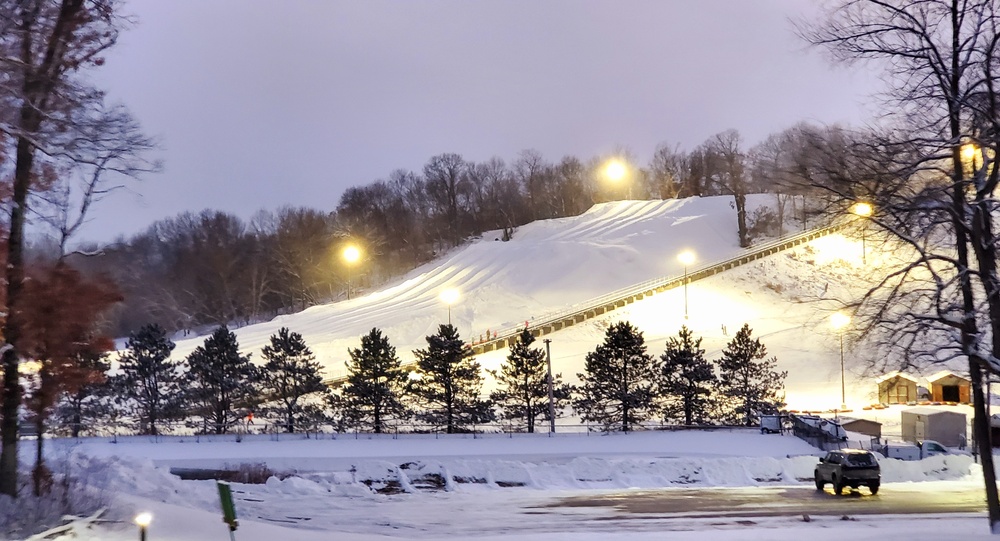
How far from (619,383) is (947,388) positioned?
2274 centimetres

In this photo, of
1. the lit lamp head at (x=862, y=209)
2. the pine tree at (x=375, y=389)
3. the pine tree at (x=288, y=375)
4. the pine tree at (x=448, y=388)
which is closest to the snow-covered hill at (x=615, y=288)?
the pine tree at (x=288, y=375)

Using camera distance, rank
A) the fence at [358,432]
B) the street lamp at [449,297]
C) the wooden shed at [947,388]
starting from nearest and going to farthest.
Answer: the fence at [358,432], the wooden shed at [947,388], the street lamp at [449,297]

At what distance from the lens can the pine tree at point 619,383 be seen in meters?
37.3

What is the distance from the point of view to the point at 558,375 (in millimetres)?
47438

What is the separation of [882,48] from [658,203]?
4267 inches

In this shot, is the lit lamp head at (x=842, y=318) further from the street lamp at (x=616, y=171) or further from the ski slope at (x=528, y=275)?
the street lamp at (x=616, y=171)

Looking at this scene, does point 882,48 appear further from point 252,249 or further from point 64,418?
point 252,249

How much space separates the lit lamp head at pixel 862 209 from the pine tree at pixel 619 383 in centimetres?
2632

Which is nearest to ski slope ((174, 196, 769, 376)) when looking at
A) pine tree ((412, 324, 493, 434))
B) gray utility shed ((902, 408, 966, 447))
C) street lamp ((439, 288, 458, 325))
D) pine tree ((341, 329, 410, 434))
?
street lamp ((439, 288, 458, 325))

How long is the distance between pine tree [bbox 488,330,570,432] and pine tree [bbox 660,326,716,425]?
537cm

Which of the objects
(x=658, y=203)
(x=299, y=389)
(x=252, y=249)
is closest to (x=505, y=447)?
(x=299, y=389)

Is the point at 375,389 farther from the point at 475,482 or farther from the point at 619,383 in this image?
the point at 475,482

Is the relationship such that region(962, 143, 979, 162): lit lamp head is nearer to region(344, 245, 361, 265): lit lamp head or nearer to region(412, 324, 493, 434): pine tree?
region(412, 324, 493, 434): pine tree

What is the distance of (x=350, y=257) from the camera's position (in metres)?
93.4
